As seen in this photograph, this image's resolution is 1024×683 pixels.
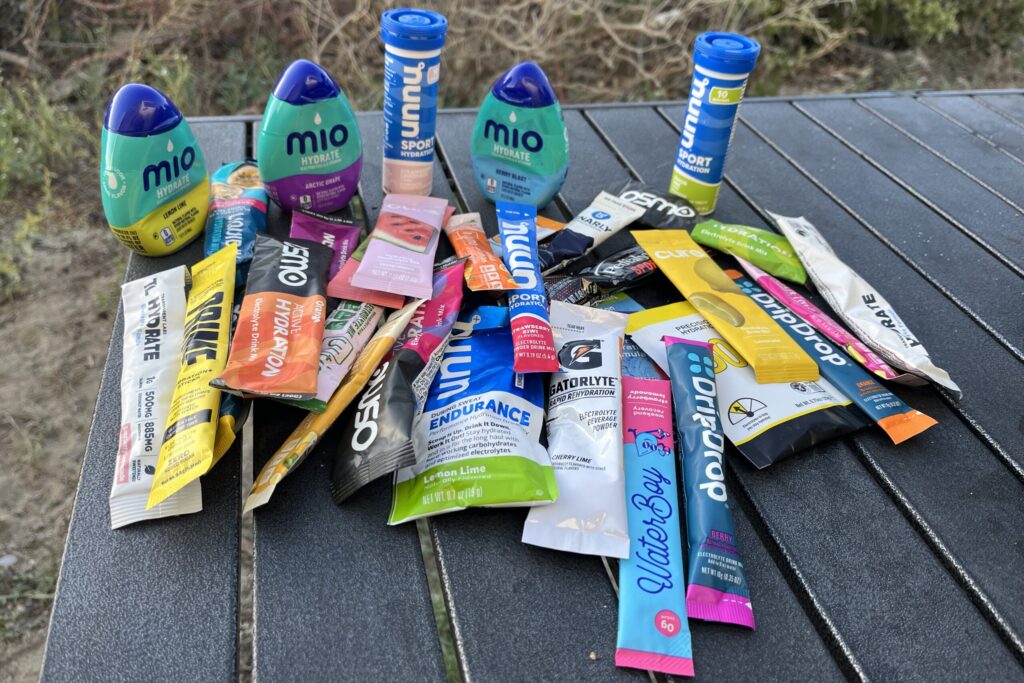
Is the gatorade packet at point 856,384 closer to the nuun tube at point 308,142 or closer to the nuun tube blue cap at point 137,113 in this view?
the nuun tube at point 308,142

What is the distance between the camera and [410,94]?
3.10 ft

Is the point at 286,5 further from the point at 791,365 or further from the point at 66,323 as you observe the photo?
the point at 791,365

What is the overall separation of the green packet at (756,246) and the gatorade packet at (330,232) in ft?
1.41

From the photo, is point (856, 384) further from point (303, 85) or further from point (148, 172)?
point (148, 172)

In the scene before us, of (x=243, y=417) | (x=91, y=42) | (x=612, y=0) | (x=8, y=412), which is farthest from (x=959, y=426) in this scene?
(x=91, y=42)

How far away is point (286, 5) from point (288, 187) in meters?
1.72

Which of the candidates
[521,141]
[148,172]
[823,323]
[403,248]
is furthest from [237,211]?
[823,323]

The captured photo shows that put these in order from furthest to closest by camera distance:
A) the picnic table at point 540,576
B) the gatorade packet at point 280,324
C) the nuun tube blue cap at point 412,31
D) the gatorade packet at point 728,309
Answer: the nuun tube blue cap at point 412,31, the gatorade packet at point 728,309, the gatorade packet at point 280,324, the picnic table at point 540,576

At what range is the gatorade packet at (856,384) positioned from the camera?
2.52 ft

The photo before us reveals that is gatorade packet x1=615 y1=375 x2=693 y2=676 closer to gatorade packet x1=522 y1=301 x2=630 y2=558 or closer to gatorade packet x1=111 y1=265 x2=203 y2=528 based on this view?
gatorade packet x1=522 y1=301 x2=630 y2=558

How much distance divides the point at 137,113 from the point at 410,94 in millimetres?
305

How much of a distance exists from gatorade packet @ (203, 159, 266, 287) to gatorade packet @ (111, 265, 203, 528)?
8 centimetres

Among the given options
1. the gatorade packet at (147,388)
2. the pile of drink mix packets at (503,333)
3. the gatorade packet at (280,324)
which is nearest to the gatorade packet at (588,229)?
the pile of drink mix packets at (503,333)

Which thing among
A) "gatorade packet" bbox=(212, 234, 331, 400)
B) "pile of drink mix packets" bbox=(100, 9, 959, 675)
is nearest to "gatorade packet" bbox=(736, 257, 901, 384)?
"pile of drink mix packets" bbox=(100, 9, 959, 675)
